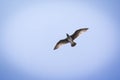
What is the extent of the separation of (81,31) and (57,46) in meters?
1.24

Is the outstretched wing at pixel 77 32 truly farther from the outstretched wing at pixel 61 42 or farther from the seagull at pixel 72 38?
the outstretched wing at pixel 61 42

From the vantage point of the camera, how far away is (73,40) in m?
12.1

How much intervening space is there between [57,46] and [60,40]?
30 cm

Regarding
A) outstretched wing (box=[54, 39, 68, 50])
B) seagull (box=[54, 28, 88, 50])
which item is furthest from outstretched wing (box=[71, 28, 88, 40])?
outstretched wing (box=[54, 39, 68, 50])

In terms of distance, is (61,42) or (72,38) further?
(61,42)

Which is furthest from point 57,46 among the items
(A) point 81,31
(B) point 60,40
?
(A) point 81,31

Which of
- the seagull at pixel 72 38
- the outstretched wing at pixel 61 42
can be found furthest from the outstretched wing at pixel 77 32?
the outstretched wing at pixel 61 42

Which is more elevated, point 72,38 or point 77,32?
point 77,32

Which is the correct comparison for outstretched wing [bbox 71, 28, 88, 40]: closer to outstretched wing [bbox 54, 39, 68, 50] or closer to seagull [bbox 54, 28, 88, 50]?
seagull [bbox 54, 28, 88, 50]

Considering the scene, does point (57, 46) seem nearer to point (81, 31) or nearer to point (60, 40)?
point (60, 40)

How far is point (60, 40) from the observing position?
1244 cm

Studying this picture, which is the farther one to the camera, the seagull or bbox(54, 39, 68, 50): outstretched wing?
bbox(54, 39, 68, 50): outstretched wing

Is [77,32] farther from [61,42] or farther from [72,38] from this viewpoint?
[61,42]

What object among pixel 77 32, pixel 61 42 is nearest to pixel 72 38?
pixel 77 32
